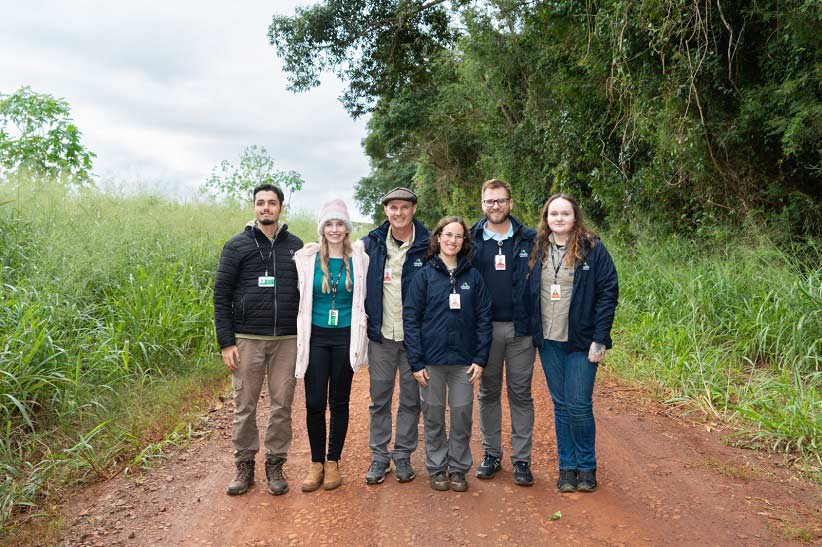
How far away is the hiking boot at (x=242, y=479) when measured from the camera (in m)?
4.11

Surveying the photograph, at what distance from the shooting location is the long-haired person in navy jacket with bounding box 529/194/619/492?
4.07 meters

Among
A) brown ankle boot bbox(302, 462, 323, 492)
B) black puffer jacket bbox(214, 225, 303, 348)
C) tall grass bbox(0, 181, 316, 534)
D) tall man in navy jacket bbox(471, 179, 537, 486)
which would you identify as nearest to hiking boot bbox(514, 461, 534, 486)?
tall man in navy jacket bbox(471, 179, 537, 486)

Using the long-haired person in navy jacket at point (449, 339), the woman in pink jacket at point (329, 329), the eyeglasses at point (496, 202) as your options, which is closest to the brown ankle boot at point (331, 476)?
the woman in pink jacket at point (329, 329)

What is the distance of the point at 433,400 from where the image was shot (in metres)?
4.22

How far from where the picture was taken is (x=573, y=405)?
163 inches

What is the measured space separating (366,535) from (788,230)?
7.06 metres

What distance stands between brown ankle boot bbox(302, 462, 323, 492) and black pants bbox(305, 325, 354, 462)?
0.05 m

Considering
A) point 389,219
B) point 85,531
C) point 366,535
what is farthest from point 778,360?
point 85,531

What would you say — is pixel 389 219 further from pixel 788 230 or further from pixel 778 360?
pixel 788 230

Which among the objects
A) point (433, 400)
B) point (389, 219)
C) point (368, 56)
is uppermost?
point (368, 56)

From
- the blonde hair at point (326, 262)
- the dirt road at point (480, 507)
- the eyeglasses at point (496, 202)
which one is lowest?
the dirt road at point (480, 507)

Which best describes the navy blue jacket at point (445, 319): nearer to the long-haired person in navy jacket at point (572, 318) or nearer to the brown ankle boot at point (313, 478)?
the long-haired person in navy jacket at point (572, 318)

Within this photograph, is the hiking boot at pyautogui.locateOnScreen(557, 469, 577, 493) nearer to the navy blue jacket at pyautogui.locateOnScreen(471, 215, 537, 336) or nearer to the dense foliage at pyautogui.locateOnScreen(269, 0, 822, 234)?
the navy blue jacket at pyautogui.locateOnScreen(471, 215, 537, 336)

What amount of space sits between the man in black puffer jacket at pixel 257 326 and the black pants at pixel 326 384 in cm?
18
